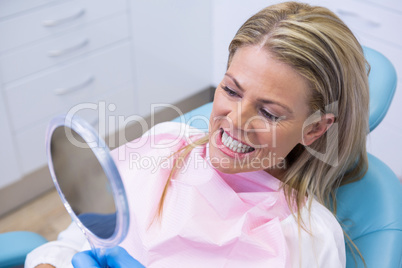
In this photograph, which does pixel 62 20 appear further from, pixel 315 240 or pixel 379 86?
pixel 315 240

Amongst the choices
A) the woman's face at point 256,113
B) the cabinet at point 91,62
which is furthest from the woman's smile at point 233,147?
the cabinet at point 91,62

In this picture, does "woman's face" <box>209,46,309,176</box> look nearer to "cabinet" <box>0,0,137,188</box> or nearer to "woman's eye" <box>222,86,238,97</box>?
"woman's eye" <box>222,86,238,97</box>

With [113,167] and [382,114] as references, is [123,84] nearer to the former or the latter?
[382,114]

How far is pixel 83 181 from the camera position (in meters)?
0.76

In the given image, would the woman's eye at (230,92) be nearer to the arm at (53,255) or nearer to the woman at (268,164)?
the woman at (268,164)

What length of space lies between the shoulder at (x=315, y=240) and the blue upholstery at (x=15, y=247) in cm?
49

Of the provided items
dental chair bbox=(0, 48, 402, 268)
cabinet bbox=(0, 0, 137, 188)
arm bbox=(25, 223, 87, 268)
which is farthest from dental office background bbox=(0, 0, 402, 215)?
arm bbox=(25, 223, 87, 268)

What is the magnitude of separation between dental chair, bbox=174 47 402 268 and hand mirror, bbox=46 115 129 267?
0.48 meters

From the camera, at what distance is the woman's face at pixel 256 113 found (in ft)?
2.83

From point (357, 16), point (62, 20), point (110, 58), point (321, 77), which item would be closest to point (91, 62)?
point (110, 58)

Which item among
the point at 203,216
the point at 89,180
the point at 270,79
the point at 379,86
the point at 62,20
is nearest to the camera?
the point at 89,180

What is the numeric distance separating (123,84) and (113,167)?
142cm

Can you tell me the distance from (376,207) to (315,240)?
18 centimetres

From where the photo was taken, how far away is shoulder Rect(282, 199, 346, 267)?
0.90 meters
